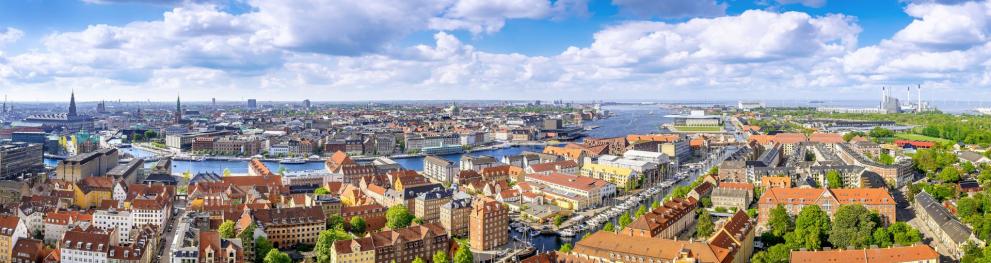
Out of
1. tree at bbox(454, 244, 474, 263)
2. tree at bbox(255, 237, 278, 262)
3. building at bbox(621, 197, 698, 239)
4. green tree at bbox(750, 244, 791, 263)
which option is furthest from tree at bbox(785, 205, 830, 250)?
tree at bbox(255, 237, 278, 262)

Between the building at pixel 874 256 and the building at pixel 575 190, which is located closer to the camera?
the building at pixel 874 256

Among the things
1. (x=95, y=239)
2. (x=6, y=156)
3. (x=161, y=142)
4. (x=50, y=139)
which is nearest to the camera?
(x=95, y=239)

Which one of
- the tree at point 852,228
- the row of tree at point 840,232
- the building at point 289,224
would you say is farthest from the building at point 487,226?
the tree at point 852,228

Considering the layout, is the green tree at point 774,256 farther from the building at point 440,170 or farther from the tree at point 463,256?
the building at point 440,170

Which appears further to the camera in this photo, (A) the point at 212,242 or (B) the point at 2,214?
(B) the point at 2,214

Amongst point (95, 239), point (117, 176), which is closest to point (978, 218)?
point (95, 239)

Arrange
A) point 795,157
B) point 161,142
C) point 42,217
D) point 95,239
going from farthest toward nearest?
point 161,142 < point 795,157 < point 42,217 < point 95,239

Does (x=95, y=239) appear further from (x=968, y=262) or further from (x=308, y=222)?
(x=968, y=262)
